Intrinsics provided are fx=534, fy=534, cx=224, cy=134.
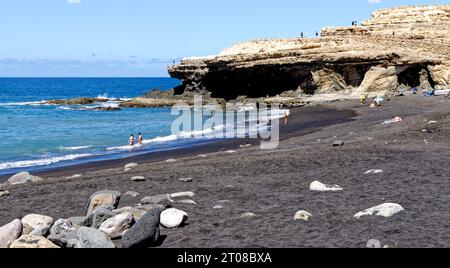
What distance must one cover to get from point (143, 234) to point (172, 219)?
1296mm

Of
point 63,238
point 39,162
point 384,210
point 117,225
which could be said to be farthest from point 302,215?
point 39,162

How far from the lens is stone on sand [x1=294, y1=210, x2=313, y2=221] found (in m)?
9.36

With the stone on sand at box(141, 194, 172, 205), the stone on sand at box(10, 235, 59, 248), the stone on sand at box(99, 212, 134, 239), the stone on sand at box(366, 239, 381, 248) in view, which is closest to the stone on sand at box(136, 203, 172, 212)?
the stone on sand at box(141, 194, 172, 205)

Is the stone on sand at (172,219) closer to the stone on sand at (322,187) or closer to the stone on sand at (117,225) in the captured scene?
the stone on sand at (117,225)

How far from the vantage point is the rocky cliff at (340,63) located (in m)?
55.0

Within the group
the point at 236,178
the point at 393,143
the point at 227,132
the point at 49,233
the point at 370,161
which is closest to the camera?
the point at 49,233

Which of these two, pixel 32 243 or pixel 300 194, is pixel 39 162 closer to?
pixel 300 194

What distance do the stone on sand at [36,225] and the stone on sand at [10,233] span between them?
1.07 feet

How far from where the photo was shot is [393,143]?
1906cm

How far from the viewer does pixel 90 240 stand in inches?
303

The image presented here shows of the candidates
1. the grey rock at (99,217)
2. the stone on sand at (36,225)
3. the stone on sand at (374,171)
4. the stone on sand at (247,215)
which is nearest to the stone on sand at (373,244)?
the stone on sand at (247,215)

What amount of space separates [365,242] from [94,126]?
135ft

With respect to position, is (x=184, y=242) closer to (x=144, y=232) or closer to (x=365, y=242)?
(x=144, y=232)
